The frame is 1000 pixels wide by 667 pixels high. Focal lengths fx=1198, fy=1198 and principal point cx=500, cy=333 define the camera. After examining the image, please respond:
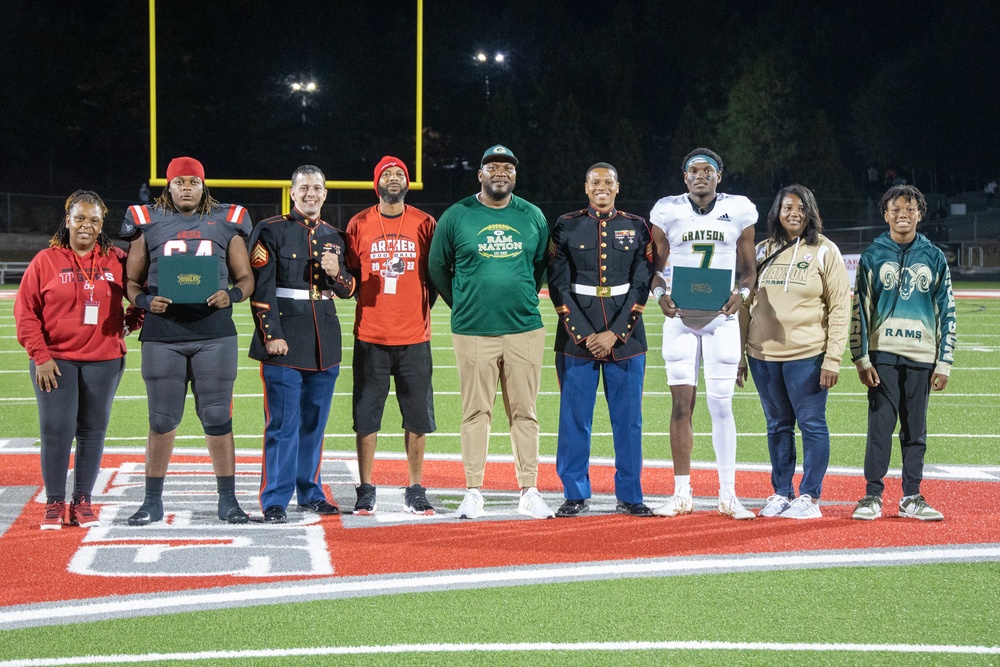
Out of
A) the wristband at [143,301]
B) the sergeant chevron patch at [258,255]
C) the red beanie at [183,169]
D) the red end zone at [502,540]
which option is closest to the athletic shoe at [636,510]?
the red end zone at [502,540]

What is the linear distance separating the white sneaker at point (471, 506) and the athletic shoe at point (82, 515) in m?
1.94

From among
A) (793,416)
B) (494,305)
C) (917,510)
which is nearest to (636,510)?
(793,416)

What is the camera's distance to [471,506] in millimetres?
6574

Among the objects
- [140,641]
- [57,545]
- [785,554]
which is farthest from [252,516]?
[785,554]

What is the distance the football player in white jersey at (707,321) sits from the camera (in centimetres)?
653

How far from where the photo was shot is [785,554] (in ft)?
18.6

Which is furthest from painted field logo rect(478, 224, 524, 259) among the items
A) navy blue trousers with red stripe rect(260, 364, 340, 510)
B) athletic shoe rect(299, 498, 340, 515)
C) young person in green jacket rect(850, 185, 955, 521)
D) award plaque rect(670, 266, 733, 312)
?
young person in green jacket rect(850, 185, 955, 521)

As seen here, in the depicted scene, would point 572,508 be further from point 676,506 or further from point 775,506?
point 775,506

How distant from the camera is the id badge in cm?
641

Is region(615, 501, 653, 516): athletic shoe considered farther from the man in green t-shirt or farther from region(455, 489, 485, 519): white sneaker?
region(455, 489, 485, 519): white sneaker

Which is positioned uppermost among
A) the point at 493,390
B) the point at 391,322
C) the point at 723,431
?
the point at 391,322

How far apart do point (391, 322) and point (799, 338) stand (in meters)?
2.25

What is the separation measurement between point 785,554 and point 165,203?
3.70 metres

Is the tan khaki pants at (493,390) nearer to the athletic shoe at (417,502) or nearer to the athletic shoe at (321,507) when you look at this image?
the athletic shoe at (417,502)
